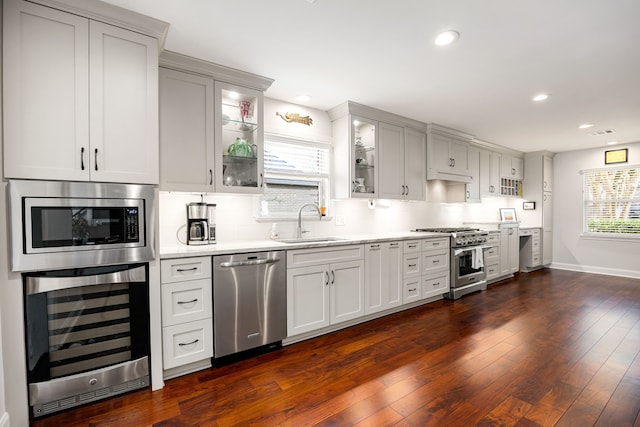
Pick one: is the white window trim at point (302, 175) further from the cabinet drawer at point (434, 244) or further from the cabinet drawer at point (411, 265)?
the cabinet drawer at point (434, 244)

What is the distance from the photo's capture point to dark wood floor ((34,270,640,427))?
5.97 feet

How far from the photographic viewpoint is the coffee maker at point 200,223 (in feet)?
8.71

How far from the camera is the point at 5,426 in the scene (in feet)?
5.25

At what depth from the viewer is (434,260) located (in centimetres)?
408

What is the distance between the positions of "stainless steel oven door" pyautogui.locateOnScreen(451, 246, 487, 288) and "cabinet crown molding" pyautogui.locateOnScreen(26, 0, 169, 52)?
13.8 ft

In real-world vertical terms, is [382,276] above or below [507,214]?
below

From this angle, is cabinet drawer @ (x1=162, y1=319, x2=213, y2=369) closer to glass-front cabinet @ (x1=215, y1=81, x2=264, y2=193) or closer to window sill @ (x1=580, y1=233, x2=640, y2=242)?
glass-front cabinet @ (x1=215, y1=81, x2=264, y2=193)

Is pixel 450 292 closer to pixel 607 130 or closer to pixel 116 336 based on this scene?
pixel 607 130

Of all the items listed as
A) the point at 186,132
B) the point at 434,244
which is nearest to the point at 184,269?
the point at 186,132

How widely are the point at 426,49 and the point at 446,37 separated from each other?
0.65 feet

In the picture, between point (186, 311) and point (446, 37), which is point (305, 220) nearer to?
point (186, 311)

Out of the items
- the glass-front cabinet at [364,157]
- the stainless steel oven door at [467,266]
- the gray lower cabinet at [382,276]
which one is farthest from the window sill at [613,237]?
the glass-front cabinet at [364,157]

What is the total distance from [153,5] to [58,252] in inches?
64.6

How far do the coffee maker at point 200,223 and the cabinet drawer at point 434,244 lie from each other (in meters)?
2.66
